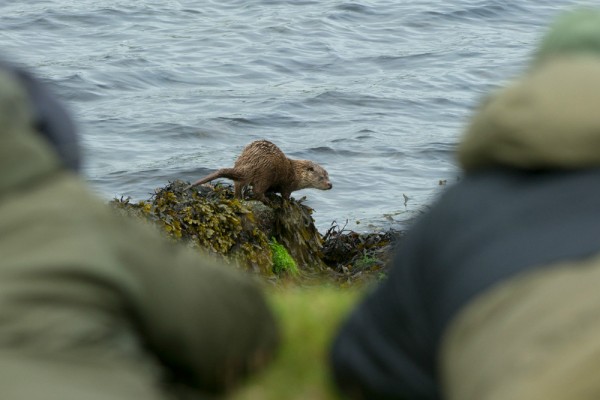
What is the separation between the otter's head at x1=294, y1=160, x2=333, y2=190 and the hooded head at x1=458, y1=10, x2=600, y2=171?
11497 mm

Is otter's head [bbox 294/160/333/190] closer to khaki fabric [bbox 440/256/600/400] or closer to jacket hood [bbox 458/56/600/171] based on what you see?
jacket hood [bbox 458/56/600/171]

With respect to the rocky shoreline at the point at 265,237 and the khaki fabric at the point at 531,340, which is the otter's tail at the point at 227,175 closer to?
the rocky shoreline at the point at 265,237

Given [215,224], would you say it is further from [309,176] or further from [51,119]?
[51,119]

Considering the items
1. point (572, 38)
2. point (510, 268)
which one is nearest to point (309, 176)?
point (572, 38)

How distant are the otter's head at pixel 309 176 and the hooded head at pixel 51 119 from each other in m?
11.4

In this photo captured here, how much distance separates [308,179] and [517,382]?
1295cm

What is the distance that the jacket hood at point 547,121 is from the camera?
9.61ft

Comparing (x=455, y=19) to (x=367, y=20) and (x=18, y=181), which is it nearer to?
(x=367, y=20)

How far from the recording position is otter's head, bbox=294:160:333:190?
15.0m

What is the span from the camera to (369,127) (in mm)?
23641

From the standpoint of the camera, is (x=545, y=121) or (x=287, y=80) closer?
(x=545, y=121)

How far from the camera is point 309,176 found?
50.5 ft

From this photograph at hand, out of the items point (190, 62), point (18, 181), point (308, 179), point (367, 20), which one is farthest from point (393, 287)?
point (367, 20)

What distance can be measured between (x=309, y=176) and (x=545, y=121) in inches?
491
